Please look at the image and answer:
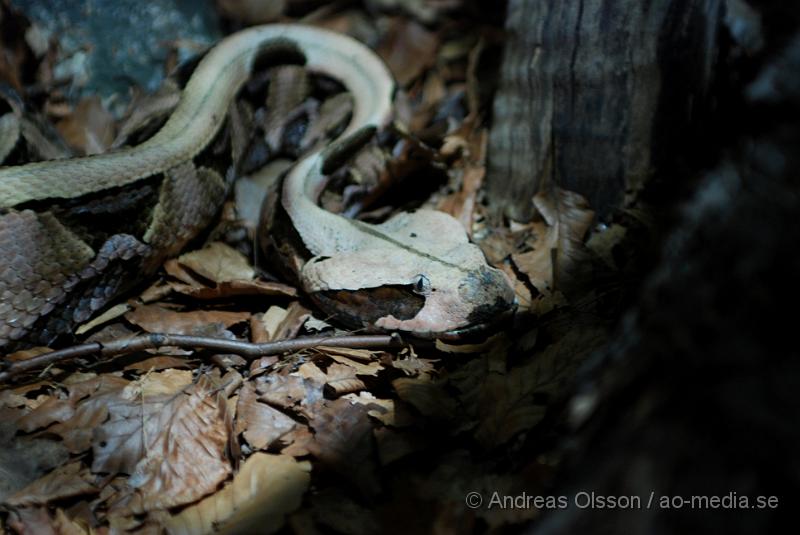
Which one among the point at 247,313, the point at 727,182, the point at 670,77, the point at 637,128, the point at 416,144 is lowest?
the point at 247,313

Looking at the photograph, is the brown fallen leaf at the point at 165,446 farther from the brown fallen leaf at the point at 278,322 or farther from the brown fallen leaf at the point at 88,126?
the brown fallen leaf at the point at 88,126

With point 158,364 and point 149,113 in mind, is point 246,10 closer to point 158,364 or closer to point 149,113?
point 149,113

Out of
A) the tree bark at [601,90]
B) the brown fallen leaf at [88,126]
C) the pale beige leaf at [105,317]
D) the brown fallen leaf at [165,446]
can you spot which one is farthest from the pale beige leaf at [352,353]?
the brown fallen leaf at [88,126]

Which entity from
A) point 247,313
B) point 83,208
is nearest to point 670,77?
point 247,313

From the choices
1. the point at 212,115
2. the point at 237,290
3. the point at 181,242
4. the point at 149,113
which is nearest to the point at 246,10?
the point at 149,113

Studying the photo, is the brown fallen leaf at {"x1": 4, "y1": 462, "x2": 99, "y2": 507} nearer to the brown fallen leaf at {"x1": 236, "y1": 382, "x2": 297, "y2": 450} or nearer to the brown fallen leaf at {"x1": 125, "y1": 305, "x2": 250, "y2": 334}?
the brown fallen leaf at {"x1": 236, "y1": 382, "x2": 297, "y2": 450}

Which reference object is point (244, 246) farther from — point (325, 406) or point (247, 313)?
point (325, 406)
